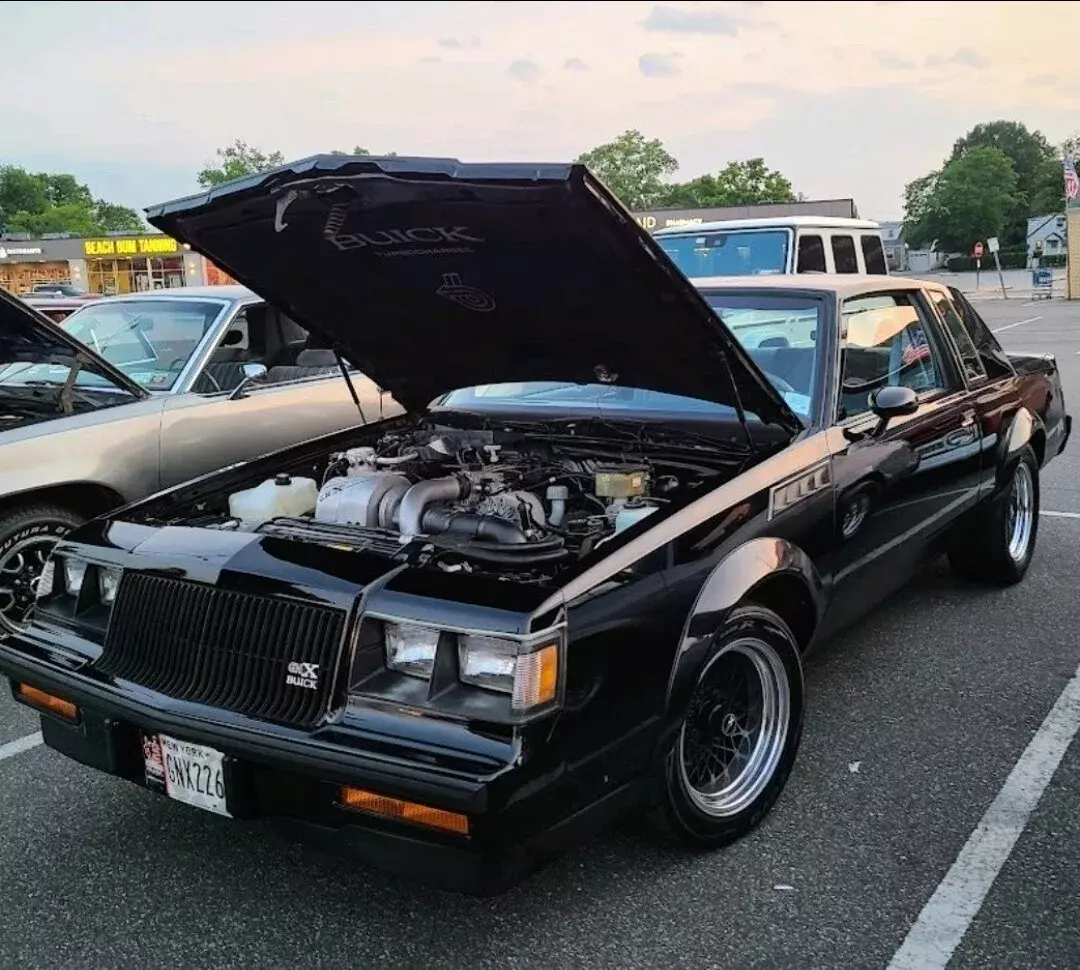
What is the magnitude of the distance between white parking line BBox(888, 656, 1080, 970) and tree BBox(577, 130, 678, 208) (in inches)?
3248

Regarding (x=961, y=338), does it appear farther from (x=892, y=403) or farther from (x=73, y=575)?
(x=73, y=575)

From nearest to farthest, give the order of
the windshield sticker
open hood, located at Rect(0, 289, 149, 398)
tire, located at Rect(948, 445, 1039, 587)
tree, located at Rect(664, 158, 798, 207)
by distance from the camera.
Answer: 1. the windshield sticker
2. open hood, located at Rect(0, 289, 149, 398)
3. tire, located at Rect(948, 445, 1039, 587)
4. tree, located at Rect(664, 158, 798, 207)

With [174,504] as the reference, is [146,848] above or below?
below

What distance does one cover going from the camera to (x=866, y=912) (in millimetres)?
2670

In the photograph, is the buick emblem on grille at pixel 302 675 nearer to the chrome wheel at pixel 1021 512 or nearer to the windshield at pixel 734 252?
the chrome wheel at pixel 1021 512

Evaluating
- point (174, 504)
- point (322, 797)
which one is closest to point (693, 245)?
point (174, 504)

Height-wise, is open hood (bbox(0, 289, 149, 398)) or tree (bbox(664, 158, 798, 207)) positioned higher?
tree (bbox(664, 158, 798, 207))

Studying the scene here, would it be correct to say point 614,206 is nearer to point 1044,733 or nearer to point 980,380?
point 1044,733

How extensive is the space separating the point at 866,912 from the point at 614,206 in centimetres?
195

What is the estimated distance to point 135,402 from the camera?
17.0 ft

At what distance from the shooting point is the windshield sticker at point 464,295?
3615 mm

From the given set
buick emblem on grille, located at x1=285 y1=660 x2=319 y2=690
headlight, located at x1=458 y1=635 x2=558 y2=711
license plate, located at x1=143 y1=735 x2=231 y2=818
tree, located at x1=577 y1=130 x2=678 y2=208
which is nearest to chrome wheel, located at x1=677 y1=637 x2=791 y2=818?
headlight, located at x1=458 y1=635 x2=558 y2=711

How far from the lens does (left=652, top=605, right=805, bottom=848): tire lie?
9.30 ft

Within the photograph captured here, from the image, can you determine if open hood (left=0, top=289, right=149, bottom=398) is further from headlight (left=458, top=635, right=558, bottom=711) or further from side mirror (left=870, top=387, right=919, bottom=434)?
side mirror (left=870, top=387, right=919, bottom=434)
